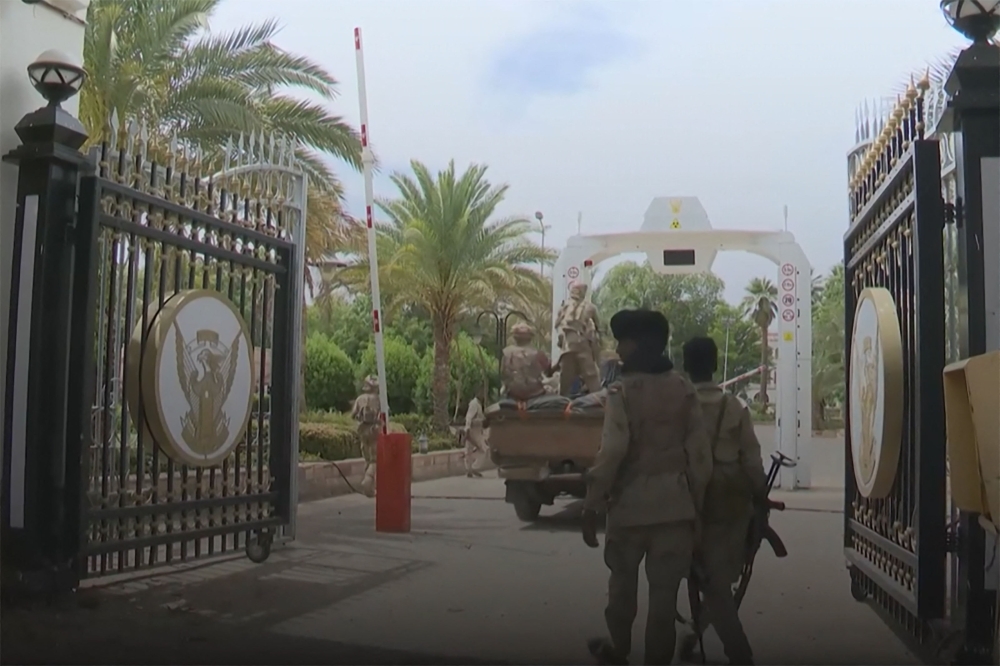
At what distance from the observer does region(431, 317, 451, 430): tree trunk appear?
13766mm

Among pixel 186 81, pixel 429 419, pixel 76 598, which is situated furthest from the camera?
pixel 429 419

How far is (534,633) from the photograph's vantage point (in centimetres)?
402

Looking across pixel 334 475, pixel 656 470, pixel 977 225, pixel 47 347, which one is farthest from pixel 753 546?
pixel 334 475

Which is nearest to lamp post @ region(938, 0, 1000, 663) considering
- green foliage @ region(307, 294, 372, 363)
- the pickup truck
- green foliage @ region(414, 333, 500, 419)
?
the pickup truck

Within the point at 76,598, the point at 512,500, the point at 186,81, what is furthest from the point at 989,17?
the point at 186,81

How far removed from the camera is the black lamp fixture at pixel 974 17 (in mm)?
3354

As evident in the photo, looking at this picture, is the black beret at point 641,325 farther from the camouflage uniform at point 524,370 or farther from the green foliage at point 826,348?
the green foliage at point 826,348

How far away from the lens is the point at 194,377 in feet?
16.5

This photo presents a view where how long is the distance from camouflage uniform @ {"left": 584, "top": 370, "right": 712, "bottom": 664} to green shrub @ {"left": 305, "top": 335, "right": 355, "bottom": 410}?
1555cm

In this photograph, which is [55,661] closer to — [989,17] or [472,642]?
[472,642]

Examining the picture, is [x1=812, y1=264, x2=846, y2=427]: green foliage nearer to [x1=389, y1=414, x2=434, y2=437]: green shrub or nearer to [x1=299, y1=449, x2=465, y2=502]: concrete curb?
[x1=299, y1=449, x2=465, y2=502]: concrete curb

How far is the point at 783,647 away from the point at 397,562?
254 cm

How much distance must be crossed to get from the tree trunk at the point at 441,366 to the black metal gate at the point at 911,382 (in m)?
9.38

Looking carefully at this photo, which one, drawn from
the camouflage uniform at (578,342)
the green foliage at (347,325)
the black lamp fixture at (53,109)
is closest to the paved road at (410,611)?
the camouflage uniform at (578,342)
